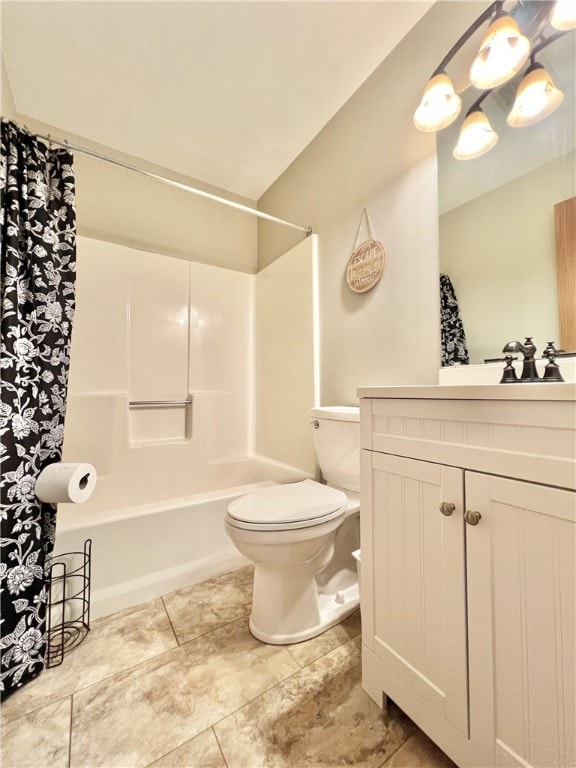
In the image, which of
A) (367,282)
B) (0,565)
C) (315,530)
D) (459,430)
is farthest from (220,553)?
(367,282)

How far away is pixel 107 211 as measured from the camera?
1848 millimetres

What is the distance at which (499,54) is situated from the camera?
951mm

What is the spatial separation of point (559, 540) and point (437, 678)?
0.43 metres

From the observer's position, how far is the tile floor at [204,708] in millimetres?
736

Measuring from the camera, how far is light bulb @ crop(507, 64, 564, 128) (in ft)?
2.95

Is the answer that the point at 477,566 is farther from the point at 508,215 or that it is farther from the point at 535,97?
the point at 535,97

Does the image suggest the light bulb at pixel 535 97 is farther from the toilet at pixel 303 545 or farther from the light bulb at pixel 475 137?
the toilet at pixel 303 545

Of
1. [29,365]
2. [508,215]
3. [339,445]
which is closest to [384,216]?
[508,215]

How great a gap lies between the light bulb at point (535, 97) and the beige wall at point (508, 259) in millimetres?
162

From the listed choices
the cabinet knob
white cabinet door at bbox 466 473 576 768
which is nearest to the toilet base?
white cabinet door at bbox 466 473 576 768

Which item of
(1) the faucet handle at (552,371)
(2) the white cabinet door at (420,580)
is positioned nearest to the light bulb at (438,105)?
(1) the faucet handle at (552,371)

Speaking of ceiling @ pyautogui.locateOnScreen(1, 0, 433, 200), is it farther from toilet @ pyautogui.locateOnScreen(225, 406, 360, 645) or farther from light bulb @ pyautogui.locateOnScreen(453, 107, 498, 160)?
toilet @ pyautogui.locateOnScreen(225, 406, 360, 645)

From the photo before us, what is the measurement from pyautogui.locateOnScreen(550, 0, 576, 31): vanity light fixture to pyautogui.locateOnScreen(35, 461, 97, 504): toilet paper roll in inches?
75.2

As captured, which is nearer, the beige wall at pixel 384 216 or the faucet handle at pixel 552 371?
the faucet handle at pixel 552 371
